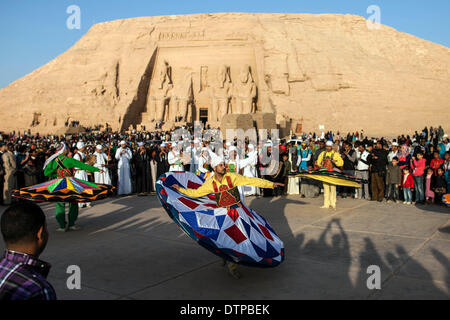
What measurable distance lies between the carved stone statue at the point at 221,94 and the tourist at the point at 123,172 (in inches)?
1083

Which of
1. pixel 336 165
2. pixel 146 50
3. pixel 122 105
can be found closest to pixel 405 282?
pixel 336 165

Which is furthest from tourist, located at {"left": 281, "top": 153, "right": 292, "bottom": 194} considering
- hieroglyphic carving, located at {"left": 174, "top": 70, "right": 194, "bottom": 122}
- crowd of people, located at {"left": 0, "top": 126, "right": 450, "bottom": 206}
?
hieroglyphic carving, located at {"left": 174, "top": 70, "right": 194, "bottom": 122}

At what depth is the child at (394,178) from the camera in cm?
1034

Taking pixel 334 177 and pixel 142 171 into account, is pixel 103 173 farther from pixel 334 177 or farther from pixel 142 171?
pixel 334 177

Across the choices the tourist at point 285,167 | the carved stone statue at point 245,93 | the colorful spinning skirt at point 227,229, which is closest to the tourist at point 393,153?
the tourist at point 285,167

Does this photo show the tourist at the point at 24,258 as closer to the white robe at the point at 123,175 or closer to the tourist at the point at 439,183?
the tourist at the point at 439,183

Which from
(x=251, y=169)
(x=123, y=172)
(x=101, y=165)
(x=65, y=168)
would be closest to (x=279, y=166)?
(x=251, y=169)

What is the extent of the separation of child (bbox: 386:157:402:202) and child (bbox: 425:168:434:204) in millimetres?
623

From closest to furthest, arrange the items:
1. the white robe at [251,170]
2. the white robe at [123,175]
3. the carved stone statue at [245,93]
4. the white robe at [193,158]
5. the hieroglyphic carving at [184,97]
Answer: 1. the white robe at [251,170]
2. the white robe at [123,175]
3. the white robe at [193,158]
4. the carved stone statue at [245,93]
5. the hieroglyphic carving at [184,97]

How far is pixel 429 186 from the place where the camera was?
1005cm

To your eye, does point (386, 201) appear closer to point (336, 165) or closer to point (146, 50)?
point (336, 165)

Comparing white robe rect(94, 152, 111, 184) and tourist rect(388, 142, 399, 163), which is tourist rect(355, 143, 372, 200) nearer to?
tourist rect(388, 142, 399, 163)

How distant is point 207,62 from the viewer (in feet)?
141

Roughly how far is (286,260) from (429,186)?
20.3 feet
